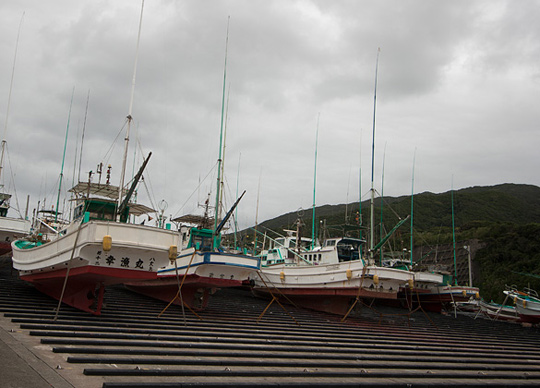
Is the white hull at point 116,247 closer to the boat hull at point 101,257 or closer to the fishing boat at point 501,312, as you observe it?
the boat hull at point 101,257

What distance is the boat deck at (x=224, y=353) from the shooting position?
5977mm

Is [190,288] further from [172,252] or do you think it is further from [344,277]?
[344,277]

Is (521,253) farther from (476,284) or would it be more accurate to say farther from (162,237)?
(162,237)

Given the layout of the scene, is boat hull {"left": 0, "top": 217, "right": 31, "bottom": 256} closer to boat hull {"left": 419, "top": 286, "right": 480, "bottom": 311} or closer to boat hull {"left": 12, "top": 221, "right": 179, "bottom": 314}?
boat hull {"left": 12, "top": 221, "right": 179, "bottom": 314}

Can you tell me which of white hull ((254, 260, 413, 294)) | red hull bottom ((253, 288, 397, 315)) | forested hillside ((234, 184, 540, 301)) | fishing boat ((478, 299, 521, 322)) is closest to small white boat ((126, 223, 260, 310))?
white hull ((254, 260, 413, 294))

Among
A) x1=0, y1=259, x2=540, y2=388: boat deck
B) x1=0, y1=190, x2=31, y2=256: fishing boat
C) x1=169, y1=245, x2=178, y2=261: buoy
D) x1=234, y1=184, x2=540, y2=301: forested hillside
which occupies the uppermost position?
x1=234, y1=184, x2=540, y2=301: forested hillside

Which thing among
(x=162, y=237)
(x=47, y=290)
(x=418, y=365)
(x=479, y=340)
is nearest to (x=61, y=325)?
(x=162, y=237)

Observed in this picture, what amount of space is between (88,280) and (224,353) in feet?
16.5

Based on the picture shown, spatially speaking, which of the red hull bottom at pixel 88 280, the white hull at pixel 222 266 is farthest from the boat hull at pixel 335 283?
the red hull bottom at pixel 88 280

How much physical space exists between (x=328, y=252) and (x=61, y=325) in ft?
45.4

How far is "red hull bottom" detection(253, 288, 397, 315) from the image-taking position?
17312 mm

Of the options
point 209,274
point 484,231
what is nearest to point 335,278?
point 209,274

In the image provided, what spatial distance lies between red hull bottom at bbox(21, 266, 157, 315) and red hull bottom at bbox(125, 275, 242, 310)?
2.42m

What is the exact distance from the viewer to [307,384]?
6.18 metres
